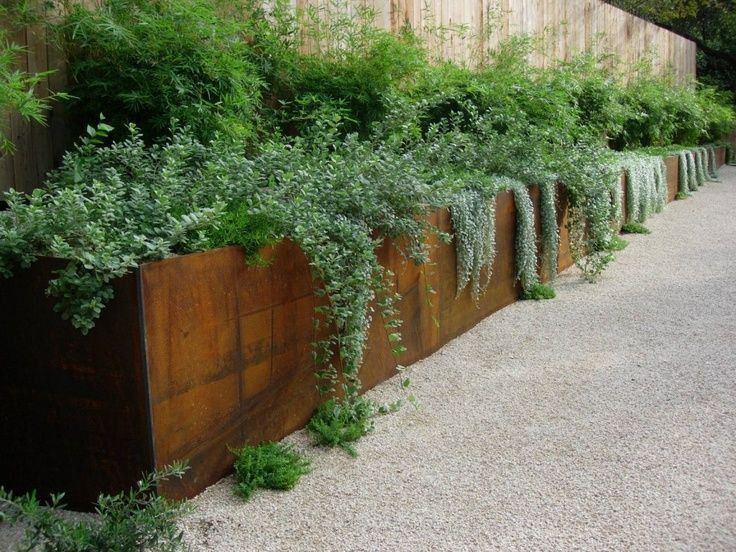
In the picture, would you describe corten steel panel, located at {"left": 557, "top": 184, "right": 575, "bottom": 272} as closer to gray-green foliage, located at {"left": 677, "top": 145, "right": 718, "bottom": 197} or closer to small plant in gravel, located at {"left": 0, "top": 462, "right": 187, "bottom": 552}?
small plant in gravel, located at {"left": 0, "top": 462, "right": 187, "bottom": 552}

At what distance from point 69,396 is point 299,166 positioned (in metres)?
1.41

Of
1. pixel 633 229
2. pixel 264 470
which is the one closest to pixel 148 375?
pixel 264 470

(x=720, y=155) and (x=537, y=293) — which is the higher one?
(x=720, y=155)

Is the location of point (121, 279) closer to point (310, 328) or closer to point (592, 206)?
point (310, 328)

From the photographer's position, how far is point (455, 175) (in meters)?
5.00

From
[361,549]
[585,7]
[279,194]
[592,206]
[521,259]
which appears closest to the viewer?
[361,549]

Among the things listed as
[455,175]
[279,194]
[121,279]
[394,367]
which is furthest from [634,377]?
[121,279]

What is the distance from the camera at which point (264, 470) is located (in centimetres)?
296

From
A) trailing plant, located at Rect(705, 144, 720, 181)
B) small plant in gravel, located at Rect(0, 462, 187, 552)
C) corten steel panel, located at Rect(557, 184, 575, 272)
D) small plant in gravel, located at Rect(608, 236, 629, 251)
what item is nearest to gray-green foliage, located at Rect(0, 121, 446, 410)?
small plant in gravel, located at Rect(0, 462, 187, 552)

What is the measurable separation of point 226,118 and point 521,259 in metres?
2.35

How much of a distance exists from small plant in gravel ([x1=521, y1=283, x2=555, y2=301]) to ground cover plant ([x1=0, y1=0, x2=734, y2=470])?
2cm

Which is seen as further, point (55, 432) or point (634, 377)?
point (634, 377)

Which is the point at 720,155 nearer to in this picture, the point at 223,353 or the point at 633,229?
the point at 633,229

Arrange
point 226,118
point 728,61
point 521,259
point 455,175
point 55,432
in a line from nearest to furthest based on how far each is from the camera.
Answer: point 55,432, point 226,118, point 455,175, point 521,259, point 728,61
